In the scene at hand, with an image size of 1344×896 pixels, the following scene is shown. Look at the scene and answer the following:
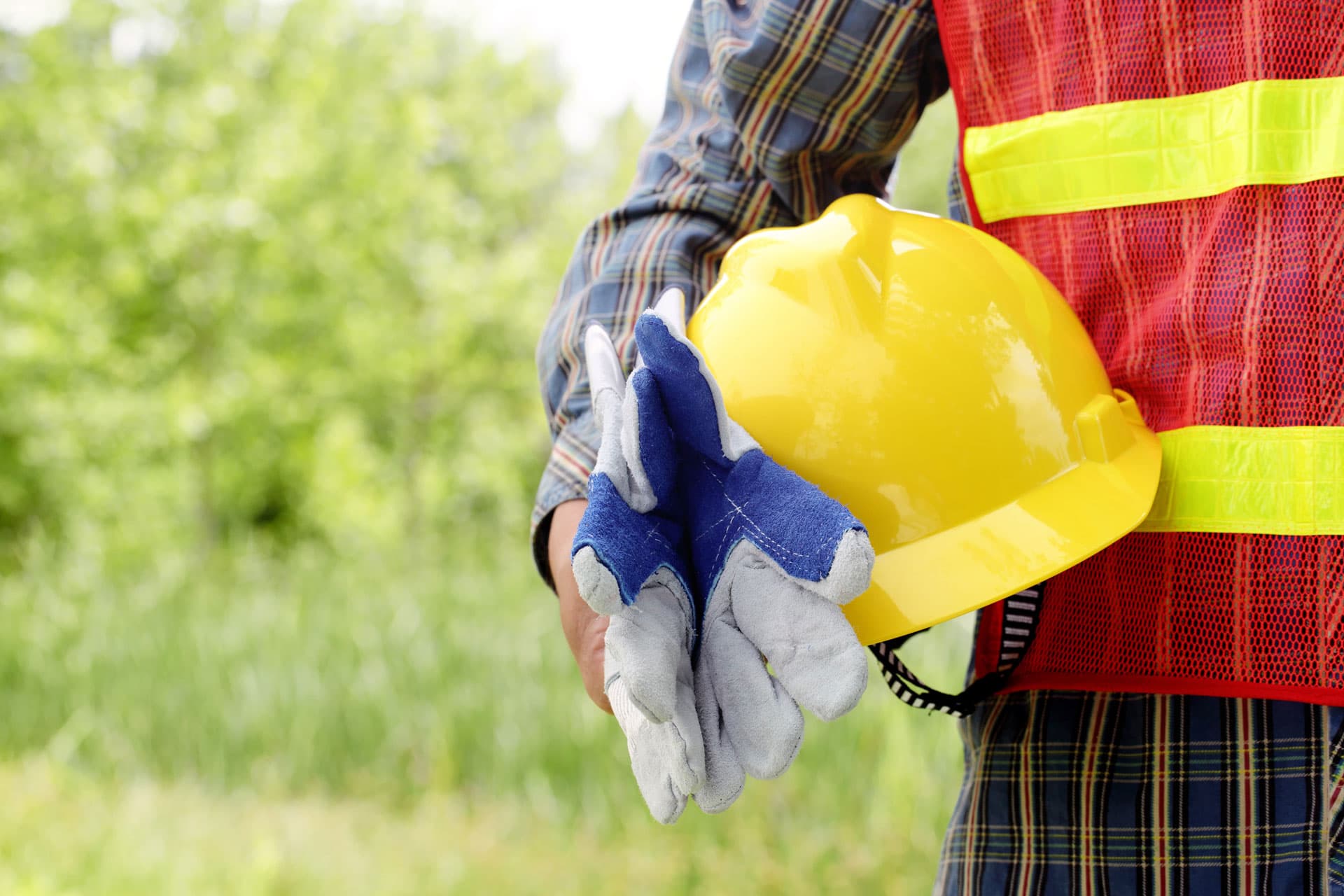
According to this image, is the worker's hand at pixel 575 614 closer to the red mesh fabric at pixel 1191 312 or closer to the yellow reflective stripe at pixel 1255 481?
the red mesh fabric at pixel 1191 312

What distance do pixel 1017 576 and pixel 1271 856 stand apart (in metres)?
0.33

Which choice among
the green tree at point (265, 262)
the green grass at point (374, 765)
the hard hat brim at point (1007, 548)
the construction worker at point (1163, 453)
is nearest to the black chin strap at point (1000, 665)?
the construction worker at point (1163, 453)

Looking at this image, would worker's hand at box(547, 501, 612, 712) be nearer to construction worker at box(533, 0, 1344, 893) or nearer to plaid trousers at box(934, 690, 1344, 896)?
construction worker at box(533, 0, 1344, 893)

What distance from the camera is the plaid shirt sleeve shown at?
1.24m

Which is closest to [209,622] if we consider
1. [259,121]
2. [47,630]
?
[47,630]

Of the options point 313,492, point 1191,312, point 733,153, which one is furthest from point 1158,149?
point 313,492

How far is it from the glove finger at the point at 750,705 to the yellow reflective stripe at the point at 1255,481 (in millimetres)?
426

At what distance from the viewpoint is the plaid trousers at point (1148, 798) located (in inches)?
38.1

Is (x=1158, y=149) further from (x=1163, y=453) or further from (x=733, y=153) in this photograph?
(x=733, y=153)

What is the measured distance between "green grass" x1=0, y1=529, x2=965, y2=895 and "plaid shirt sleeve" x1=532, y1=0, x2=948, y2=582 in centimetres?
240

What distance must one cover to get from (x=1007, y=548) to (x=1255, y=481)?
0.22m

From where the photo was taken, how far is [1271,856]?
0.99m

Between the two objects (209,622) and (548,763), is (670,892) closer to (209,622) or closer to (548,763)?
(548,763)

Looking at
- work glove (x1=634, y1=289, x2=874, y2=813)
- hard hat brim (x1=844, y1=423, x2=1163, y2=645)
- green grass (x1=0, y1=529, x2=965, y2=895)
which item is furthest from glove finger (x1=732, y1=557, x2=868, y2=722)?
green grass (x1=0, y1=529, x2=965, y2=895)
